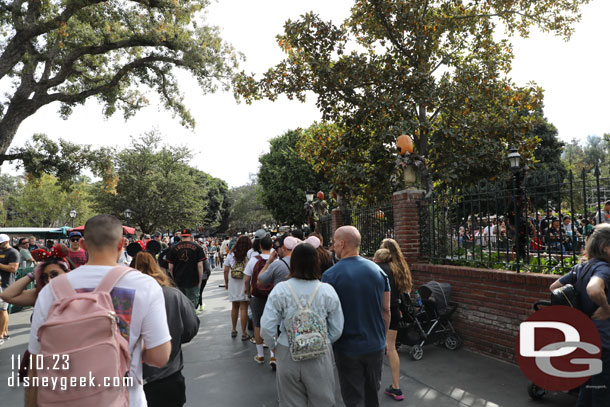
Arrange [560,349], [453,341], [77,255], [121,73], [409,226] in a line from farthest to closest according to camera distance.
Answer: [121,73] < [409,226] < [77,255] < [453,341] < [560,349]

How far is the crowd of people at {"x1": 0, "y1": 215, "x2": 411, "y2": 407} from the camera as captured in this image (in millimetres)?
1811

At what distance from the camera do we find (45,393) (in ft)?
5.82

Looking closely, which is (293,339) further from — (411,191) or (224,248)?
(224,248)

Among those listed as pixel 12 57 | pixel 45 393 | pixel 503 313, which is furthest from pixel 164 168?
pixel 45 393

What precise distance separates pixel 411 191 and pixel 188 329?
19.4ft

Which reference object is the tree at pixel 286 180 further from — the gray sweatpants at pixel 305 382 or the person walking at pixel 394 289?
the gray sweatpants at pixel 305 382

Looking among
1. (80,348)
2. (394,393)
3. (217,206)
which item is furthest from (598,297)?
(217,206)

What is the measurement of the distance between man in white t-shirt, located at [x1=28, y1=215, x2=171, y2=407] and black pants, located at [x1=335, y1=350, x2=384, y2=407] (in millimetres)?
1768

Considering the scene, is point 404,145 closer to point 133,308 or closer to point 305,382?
point 305,382

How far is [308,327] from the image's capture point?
120 inches

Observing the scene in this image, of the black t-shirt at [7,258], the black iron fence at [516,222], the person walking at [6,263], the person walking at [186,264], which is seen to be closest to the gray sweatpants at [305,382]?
the black iron fence at [516,222]

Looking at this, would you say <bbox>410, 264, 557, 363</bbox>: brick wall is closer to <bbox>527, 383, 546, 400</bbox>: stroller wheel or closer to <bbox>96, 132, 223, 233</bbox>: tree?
<bbox>527, 383, 546, 400</bbox>: stroller wheel

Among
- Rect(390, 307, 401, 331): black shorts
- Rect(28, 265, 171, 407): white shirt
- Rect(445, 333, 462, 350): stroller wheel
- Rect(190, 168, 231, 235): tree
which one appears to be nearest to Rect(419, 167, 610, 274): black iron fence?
Rect(445, 333, 462, 350): stroller wheel

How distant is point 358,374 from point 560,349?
196cm
